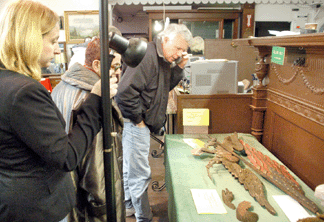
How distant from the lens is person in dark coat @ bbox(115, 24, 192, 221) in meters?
1.94

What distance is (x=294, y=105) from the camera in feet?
5.25

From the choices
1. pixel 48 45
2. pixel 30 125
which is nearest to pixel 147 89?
pixel 48 45

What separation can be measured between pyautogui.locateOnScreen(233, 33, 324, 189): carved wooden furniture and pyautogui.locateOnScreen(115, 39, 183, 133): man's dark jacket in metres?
0.68

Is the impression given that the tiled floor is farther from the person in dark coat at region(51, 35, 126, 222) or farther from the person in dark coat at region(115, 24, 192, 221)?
the person in dark coat at region(51, 35, 126, 222)

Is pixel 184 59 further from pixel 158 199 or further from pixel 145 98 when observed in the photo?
pixel 158 199

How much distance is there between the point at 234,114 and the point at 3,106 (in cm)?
185

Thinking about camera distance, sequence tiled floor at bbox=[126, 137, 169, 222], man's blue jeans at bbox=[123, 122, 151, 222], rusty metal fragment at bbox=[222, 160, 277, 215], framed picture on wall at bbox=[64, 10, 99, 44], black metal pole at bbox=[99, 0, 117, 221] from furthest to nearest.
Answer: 1. framed picture on wall at bbox=[64, 10, 99, 44]
2. tiled floor at bbox=[126, 137, 169, 222]
3. man's blue jeans at bbox=[123, 122, 151, 222]
4. rusty metal fragment at bbox=[222, 160, 277, 215]
5. black metal pole at bbox=[99, 0, 117, 221]

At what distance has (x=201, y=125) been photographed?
2.17m

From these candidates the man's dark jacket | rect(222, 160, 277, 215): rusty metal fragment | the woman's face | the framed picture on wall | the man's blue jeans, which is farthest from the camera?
the framed picture on wall

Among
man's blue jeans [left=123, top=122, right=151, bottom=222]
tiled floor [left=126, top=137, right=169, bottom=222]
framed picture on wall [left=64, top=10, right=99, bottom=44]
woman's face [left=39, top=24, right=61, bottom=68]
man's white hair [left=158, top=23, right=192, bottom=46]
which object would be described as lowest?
tiled floor [left=126, top=137, right=169, bottom=222]

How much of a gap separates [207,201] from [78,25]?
20.4ft

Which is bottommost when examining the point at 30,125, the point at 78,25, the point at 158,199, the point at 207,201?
the point at 158,199

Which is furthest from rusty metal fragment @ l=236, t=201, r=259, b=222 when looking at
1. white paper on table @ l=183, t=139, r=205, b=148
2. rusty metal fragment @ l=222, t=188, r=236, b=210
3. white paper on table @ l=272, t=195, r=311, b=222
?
white paper on table @ l=183, t=139, r=205, b=148

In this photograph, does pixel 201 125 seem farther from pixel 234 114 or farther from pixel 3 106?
pixel 3 106
